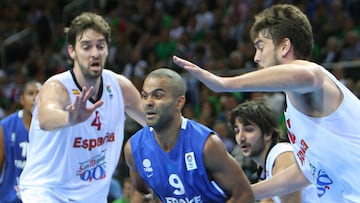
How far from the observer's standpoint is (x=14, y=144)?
27.7ft

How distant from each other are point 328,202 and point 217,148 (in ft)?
2.81

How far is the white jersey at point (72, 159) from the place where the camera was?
21.1ft

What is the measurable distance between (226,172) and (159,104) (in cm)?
65

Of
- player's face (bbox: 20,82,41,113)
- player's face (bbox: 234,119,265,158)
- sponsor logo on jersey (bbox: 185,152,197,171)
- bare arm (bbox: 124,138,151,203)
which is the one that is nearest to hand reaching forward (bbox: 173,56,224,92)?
sponsor logo on jersey (bbox: 185,152,197,171)

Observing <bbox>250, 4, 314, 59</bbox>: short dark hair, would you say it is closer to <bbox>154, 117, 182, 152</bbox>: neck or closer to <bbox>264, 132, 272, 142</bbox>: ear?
<bbox>154, 117, 182, 152</bbox>: neck

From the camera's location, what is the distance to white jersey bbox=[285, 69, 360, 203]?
501 cm

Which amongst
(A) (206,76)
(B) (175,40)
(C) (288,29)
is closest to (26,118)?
(C) (288,29)

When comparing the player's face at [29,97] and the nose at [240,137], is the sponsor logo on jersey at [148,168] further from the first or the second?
the player's face at [29,97]

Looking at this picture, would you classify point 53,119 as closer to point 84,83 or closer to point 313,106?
point 84,83

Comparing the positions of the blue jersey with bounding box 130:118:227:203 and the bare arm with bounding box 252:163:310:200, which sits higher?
the blue jersey with bounding box 130:118:227:203

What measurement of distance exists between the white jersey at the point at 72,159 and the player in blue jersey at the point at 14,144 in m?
1.82

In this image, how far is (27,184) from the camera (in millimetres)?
6484

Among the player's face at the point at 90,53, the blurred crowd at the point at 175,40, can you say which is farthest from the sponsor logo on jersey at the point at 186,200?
the blurred crowd at the point at 175,40

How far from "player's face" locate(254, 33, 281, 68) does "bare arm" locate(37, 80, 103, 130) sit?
117cm
